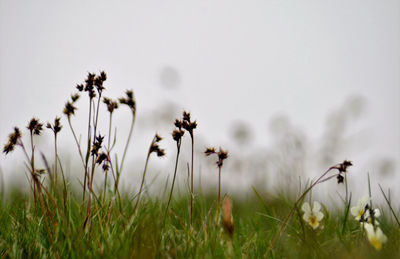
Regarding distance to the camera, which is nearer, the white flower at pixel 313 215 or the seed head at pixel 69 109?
the seed head at pixel 69 109

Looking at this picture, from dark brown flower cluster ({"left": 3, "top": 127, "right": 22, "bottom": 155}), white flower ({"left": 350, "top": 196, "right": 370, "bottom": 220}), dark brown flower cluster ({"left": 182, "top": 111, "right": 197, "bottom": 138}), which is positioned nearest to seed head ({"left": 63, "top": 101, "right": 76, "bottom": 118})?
dark brown flower cluster ({"left": 3, "top": 127, "right": 22, "bottom": 155})

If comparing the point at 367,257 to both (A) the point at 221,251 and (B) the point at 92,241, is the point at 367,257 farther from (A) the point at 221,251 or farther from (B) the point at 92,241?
(B) the point at 92,241

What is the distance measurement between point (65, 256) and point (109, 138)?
2.46 ft

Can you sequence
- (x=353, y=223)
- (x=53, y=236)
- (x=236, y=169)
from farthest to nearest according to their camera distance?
(x=236, y=169), (x=353, y=223), (x=53, y=236)

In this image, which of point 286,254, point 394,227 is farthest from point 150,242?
point 394,227

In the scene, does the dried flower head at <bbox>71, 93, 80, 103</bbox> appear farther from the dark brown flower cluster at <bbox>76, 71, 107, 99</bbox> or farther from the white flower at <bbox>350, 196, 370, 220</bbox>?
the white flower at <bbox>350, 196, 370, 220</bbox>

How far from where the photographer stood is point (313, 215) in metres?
2.35

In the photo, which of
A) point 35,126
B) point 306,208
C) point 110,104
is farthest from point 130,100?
point 306,208

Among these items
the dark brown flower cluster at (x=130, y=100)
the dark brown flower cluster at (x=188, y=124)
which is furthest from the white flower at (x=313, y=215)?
the dark brown flower cluster at (x=130, y=100)

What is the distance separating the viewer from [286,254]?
2.10 metres

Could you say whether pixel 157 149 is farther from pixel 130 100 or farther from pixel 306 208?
pixel 306 208

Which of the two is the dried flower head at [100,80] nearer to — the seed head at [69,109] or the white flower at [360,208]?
the seed head at [69,109]

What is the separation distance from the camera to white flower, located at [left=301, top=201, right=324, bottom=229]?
233 cm

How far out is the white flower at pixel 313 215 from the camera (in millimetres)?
2326
